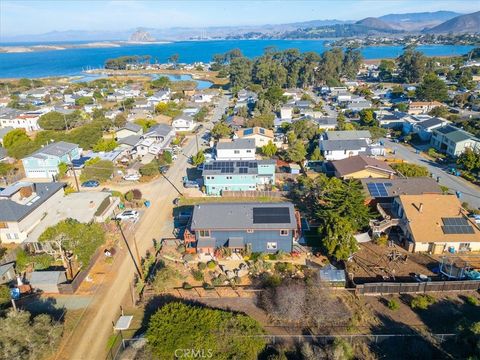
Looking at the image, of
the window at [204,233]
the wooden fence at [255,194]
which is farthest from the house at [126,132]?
the window at [204,233]

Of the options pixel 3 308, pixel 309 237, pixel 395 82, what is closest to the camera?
pixel 3 308

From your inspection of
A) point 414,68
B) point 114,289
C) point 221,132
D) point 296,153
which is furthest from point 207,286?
point 414,68

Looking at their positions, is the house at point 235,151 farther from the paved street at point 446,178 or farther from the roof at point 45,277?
the roof at point 45,277

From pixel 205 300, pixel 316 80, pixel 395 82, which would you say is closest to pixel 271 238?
pixel 205 300

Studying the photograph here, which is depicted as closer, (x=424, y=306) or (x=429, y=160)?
(x=424, y=306)

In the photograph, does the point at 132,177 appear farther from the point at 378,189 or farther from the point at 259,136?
the point at 378,189

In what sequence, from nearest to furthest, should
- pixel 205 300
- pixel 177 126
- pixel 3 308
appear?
pixel 3 308, pixel 205 300, pixel 177 126

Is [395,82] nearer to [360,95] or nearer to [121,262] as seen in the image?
[360,95]
